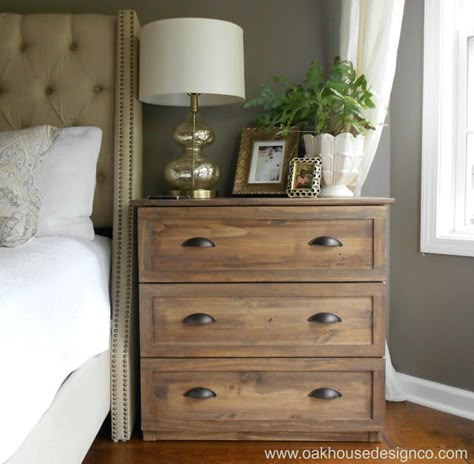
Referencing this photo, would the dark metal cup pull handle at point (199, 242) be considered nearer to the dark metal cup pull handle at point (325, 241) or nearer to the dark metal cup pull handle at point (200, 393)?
the dark metal cup pull handle at point (325, 241)

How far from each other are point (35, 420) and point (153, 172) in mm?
1301

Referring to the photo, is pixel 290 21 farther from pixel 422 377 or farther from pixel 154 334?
pixel 422 377

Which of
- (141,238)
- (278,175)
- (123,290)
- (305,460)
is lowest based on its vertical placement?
(305,460)

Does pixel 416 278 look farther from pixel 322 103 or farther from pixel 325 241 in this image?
pixel 322 103

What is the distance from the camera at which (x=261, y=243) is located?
173cm

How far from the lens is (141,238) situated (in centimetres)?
174

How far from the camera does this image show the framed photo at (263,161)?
2.08 meters

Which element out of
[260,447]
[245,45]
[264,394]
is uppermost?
[245,45]

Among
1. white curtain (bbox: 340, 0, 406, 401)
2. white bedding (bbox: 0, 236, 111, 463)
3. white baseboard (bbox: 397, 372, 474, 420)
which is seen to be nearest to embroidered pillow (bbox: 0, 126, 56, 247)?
white bedding (bbox: 0, 236, 111, 463)

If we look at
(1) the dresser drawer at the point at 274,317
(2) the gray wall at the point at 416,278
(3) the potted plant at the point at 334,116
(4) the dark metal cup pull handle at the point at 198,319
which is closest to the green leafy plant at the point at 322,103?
(3) the potted plant at the point at 334,116

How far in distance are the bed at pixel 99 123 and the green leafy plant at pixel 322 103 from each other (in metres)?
0.49

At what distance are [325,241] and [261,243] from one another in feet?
0.66

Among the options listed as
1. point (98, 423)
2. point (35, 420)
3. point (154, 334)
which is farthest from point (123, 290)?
point (35, 420)

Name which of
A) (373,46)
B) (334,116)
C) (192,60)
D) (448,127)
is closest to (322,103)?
(334,116)
